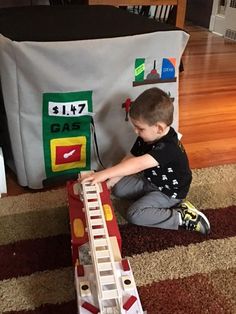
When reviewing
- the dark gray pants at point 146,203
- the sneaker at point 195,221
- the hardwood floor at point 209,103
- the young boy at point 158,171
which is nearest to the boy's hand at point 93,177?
the young boy at point 158,171

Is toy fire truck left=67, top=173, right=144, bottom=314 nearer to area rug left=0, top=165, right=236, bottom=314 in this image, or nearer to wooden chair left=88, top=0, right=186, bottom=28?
area rug left=0, top=165, right=236, bottom=314

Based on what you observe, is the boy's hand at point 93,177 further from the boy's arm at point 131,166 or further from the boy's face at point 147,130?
the boy's face at point 147,130

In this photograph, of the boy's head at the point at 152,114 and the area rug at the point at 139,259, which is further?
the boy's head at the point at 152,114

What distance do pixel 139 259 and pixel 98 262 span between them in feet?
0.82

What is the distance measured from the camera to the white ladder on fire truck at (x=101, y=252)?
71 centimetres

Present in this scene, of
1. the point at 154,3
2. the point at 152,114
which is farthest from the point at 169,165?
the point at 154,3

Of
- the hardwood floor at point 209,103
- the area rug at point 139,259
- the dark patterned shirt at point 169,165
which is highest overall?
the dark patterned shirt at point 169,165

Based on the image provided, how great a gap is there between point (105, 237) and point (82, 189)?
201mm

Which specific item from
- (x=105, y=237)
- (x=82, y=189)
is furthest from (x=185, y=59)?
(x=105, y=237)

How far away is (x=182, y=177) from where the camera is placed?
113cm

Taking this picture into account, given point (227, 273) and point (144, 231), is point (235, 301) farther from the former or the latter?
point (144, 231)

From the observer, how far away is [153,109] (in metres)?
1.04

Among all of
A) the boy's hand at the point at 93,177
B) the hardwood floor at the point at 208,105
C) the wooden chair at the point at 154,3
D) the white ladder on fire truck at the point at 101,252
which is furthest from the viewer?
the wooden chair at the point at 154,3

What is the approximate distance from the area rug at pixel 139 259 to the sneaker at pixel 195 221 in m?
0.02
